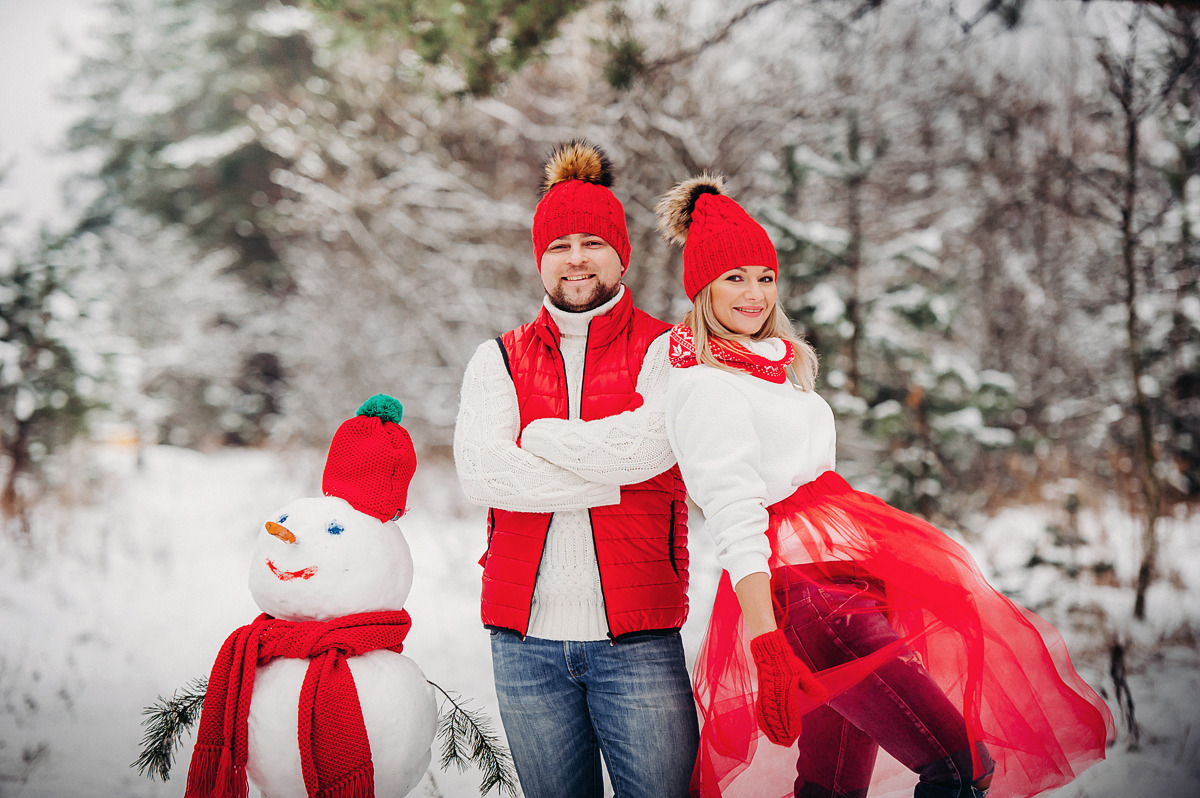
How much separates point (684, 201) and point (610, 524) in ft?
2.92

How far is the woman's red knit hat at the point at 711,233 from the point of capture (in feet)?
5.68

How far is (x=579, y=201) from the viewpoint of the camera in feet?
6.16

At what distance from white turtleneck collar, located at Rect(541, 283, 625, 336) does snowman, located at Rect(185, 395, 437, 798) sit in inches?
20.0

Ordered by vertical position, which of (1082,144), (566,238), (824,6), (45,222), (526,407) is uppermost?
(824,6)

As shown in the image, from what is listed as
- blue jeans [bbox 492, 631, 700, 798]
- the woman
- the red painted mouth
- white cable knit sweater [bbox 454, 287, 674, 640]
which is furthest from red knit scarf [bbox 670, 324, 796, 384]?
the red painted mouth

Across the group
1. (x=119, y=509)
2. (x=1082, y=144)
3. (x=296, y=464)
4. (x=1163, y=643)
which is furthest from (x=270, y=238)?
(x=1163, y=643)

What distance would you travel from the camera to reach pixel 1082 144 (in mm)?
6648

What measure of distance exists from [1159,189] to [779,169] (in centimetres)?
306

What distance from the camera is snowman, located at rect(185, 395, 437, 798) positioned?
1.56 meters

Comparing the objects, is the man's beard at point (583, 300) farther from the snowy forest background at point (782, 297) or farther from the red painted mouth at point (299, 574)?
the snowy forest background at point (782, 297)

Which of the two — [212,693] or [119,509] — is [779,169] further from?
[119,509]

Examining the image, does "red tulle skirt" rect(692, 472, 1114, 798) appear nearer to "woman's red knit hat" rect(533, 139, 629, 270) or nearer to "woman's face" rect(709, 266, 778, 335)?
"woman's face" rect(709, 266, 778, 335)

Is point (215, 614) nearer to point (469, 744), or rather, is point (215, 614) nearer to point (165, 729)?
point (165, 729)

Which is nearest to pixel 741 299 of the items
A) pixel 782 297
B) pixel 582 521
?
pixel 582 521
